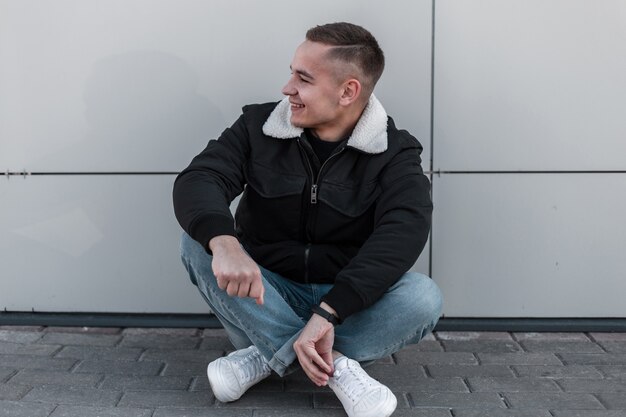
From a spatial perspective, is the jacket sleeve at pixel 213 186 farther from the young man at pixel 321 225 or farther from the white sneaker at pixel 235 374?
the white sneaker at pixel 235 374

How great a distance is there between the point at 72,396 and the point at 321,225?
48.1 inches

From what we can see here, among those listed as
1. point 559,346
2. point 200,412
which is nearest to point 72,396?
point 200,412

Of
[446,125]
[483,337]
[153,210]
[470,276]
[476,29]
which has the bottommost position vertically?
[483,337]

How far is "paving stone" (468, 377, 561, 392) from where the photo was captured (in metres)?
3.76

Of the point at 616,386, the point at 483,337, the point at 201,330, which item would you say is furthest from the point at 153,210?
the point at 616,386

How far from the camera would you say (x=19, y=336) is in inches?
174

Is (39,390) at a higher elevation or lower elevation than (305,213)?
lower

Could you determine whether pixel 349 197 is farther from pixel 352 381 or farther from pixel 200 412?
pixel 200 412

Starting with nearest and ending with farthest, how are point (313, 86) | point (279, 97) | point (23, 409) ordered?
point (23, 409)
point (313, 86)
point (279, 97)

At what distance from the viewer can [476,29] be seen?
173 inches

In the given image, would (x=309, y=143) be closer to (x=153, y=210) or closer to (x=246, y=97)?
(x=246, y=97)

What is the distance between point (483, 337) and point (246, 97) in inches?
66.8

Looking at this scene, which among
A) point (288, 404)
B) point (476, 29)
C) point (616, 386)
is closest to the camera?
point (288, 404)

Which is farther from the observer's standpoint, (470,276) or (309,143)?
(470,276)
